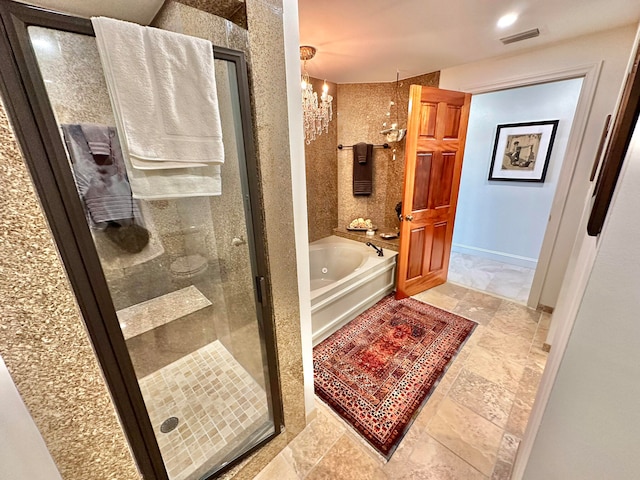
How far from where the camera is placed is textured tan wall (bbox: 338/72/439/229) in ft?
9.69

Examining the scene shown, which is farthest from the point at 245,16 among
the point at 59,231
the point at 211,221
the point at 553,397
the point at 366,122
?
the point at 366,122

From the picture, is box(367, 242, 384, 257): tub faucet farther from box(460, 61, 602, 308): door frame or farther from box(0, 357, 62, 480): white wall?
box(0, 357, 62, 480): white wall

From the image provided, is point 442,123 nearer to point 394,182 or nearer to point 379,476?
point 394,182

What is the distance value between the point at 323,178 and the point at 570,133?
2354mm

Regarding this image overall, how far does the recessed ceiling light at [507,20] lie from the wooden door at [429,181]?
0.58 metres

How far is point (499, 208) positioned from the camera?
3584 mm

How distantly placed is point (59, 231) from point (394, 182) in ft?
10.1

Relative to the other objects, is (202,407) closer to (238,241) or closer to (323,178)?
(238,241)

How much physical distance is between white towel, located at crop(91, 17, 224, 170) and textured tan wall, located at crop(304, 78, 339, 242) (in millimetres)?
2132

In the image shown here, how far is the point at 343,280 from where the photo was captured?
2232 mm

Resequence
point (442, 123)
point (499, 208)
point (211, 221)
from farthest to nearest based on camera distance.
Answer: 1. point (499, 208)
2. point (442, 123)
3. point (211, 221)

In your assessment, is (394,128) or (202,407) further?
(394,128)

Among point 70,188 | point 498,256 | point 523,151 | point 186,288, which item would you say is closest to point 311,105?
point 186,288

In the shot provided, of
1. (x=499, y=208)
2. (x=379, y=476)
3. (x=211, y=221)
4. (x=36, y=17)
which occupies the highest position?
(x=36, y=17)
